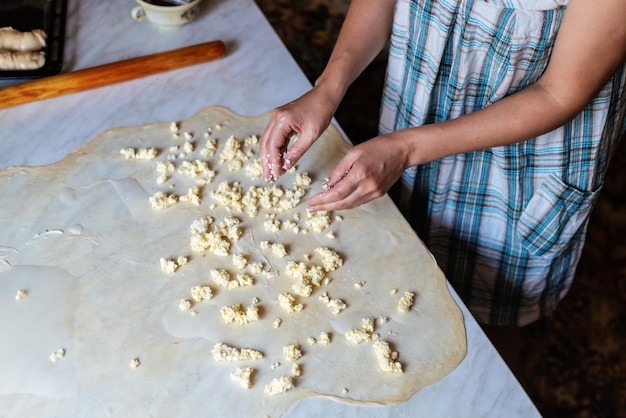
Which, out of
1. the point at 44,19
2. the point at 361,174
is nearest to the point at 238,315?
the point at 361,174

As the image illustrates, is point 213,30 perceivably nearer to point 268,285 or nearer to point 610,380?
point 268,285

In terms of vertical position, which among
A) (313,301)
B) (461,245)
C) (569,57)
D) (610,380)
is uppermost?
(569,57)

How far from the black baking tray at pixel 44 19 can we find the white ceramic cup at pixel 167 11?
0.17 metres

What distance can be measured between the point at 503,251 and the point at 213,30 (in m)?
0.82

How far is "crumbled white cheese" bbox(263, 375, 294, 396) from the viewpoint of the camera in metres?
0.89

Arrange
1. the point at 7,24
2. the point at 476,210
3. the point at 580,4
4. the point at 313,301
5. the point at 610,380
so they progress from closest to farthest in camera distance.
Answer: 1. the point at 580,4
2. the point at 313,301
3. the point at 476,210
4. the point at 7,24
5. the point at 610,380

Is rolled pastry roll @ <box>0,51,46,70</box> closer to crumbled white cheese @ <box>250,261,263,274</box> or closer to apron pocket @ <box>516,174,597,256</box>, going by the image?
crumbled white cheese @ <box>250,261,263,274</box>

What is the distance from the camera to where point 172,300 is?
3.24 feet

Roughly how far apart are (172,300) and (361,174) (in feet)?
1.19

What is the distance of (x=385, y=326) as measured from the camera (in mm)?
971

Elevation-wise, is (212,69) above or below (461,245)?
above

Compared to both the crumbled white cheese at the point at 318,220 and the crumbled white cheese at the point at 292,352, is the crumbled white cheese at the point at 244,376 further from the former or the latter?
the crumbled white cheese at the point at 318,220

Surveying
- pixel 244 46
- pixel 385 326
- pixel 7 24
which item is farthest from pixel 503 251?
pixel 7 24

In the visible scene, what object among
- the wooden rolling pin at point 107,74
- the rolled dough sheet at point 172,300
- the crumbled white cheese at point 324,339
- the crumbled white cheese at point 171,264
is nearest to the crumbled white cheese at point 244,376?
the rolled dough sheet at point 172,300
